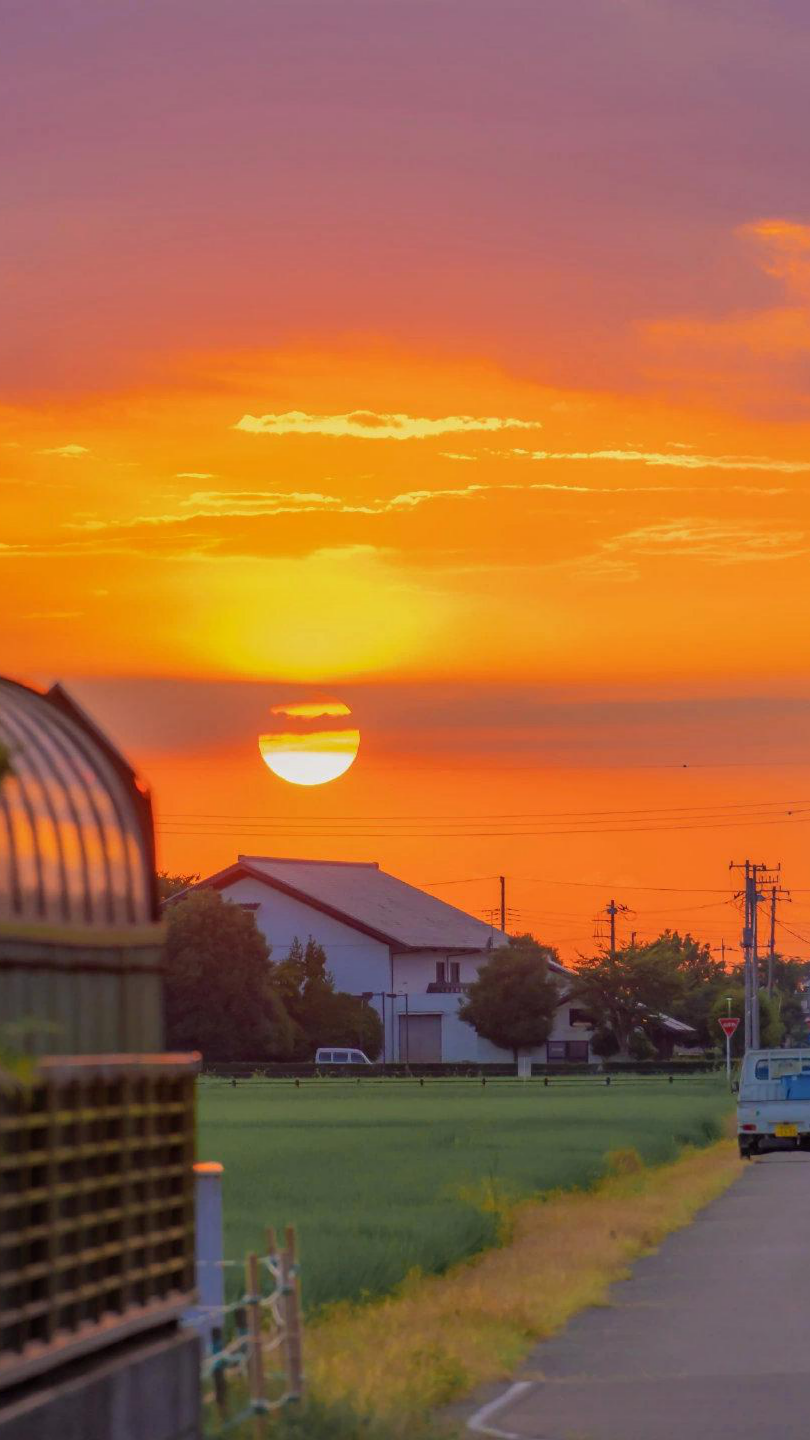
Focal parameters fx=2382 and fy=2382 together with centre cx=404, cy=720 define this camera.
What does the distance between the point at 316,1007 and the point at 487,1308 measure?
85.9 m

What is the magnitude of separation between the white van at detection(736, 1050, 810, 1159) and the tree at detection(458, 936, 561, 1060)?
216ft

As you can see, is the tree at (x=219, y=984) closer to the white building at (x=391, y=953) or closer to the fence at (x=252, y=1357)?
the white building at (x=391, y=953)

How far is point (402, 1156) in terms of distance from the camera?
37.4 m

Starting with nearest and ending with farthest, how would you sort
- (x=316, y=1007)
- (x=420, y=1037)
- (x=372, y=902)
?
(x=316, y=1007), (x=420, y=1037), (x=372, y=902)

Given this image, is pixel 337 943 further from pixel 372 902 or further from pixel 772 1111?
pixel 772 1111

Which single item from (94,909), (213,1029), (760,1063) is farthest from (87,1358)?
(213,1029)

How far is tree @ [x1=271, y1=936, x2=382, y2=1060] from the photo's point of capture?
102688mm

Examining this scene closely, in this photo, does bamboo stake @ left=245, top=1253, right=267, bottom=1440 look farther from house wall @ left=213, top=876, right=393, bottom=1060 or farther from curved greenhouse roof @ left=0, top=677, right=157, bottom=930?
house wall @ left=213, top=876, right=393, bottom=1060

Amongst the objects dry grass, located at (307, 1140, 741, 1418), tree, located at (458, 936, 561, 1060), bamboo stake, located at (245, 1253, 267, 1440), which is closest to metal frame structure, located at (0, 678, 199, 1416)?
bamboo stake, located at (245, 1253, 267, 1440)

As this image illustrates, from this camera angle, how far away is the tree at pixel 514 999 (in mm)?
108500

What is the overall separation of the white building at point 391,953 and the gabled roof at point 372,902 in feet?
0.26

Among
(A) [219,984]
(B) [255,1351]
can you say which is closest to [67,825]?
(B) [255,1351]

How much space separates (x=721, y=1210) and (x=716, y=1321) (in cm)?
1231

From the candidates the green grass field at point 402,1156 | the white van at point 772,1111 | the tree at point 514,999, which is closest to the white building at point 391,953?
the tree at point 514,999
